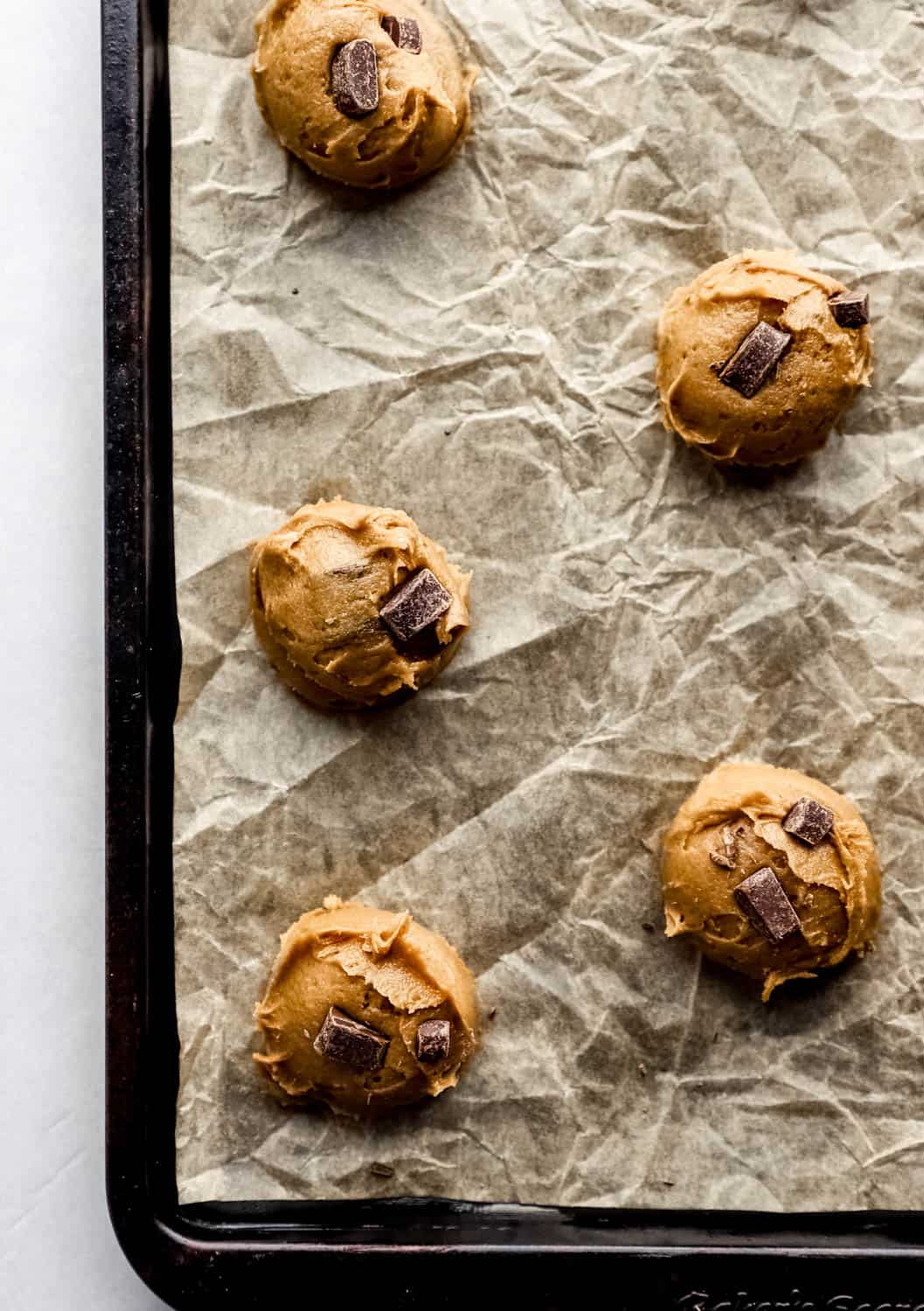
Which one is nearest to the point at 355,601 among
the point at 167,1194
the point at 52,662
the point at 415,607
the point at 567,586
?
the point at 415,607

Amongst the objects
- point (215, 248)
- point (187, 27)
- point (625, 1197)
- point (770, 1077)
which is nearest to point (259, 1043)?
point (625, 1197)

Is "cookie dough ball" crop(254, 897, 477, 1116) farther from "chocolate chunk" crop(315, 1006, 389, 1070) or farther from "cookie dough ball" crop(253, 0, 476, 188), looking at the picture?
"cookie dough ball" crop(253, 0, 476, 188)

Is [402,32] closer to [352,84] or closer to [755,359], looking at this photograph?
[352,84]

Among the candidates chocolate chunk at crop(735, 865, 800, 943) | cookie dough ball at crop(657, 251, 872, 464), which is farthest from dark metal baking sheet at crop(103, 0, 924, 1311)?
cookie dough ball at crop(657, 251, 872, 464)

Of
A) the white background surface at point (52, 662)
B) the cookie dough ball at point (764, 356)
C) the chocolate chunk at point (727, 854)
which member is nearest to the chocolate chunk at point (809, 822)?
the chocolate chunk at point (727, 854)

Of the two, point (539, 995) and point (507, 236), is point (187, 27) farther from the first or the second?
point (539, 995)

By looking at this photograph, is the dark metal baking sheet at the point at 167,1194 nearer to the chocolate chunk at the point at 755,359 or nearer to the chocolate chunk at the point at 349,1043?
the chocolate chunk at the point at 349,1043
